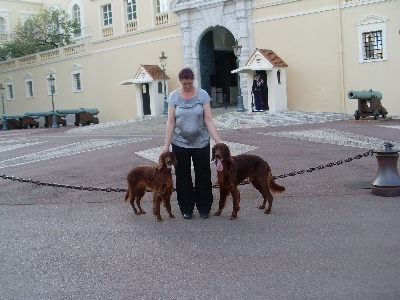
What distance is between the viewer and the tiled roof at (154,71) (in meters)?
30.4

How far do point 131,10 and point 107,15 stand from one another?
98.3 inches

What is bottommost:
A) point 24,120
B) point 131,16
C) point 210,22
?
point 24,120

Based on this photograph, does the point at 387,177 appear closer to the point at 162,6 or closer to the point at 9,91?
the point at 162,6

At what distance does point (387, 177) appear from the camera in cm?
746

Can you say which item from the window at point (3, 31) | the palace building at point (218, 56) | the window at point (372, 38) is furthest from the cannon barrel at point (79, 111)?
the window at point (372, 38)

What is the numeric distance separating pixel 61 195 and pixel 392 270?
18.7 feet

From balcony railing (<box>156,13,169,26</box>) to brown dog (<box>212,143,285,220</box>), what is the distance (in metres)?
25.4

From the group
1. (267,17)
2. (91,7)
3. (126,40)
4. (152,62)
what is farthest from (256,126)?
(91,7)

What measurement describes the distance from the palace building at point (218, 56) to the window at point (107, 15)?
8 centimetres

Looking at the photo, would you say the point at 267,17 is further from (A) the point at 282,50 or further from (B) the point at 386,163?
(B) the point at 386,163

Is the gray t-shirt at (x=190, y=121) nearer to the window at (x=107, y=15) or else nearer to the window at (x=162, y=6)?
the window at (x=162, y=6)

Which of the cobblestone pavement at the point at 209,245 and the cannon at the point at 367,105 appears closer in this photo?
the cobblestone pavement at the point at 209,245

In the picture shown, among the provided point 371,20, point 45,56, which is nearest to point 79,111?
point 45,56

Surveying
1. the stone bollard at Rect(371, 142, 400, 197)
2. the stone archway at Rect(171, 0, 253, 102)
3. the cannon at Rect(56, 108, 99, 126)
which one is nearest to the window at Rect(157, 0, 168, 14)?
the stone archway at Rect(171, 0, 253, 102)
